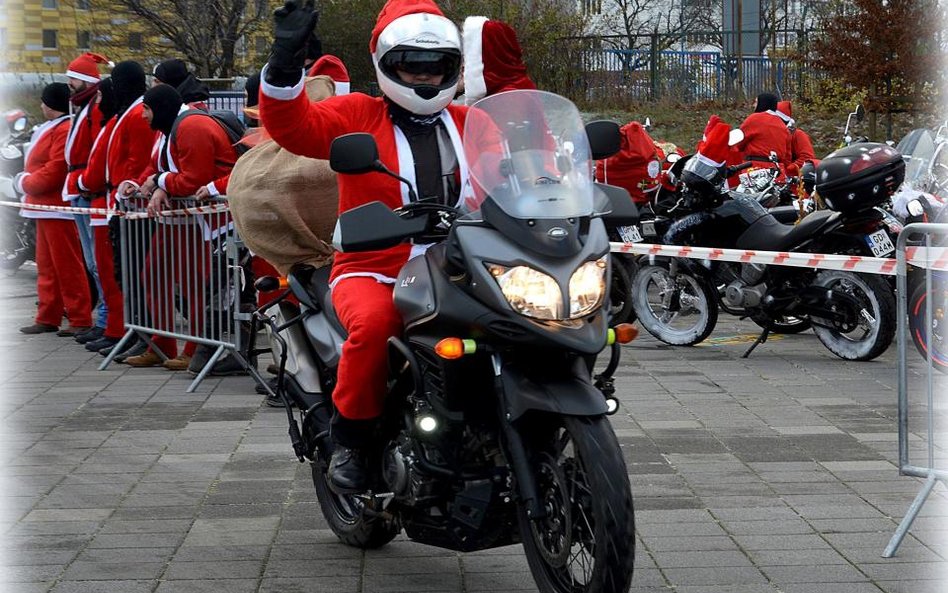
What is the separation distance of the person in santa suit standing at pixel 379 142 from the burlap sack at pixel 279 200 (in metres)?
1.29

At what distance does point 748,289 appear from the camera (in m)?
10.5

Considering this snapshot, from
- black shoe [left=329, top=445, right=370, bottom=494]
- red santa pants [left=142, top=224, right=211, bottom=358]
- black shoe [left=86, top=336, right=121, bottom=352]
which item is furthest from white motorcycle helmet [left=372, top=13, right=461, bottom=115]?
black shoe [left=86, top=336, right=121, bottom=352]

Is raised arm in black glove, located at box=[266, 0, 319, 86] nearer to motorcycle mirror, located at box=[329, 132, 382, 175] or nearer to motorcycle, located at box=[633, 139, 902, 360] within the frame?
motorcycle mirror, located at box=[329, 132, 382, 175]

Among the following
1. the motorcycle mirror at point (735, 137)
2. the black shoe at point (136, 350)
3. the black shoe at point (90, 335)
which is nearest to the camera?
the black shoe at point (136, 350)

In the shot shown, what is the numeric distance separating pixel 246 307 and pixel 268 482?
2.94 metres

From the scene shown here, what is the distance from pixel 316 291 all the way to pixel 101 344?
6.17 meters

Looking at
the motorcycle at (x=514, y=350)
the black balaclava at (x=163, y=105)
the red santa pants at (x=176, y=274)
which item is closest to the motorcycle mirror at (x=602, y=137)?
the motorcycle at (x=514, y=350)

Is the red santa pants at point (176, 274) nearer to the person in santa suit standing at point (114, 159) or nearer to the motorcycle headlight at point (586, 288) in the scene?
the person in santa suit standing at point (114, 159)

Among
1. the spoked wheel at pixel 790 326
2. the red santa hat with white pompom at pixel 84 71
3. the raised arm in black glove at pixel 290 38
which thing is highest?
the red santa hat with white pompom at pixel 84 71

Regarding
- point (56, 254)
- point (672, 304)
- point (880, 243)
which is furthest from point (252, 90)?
point (880, 243)

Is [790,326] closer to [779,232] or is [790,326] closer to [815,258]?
[779,232]

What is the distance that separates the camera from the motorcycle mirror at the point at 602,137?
4688mm

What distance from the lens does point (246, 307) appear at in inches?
370

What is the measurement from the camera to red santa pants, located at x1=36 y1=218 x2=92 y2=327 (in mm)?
12133
